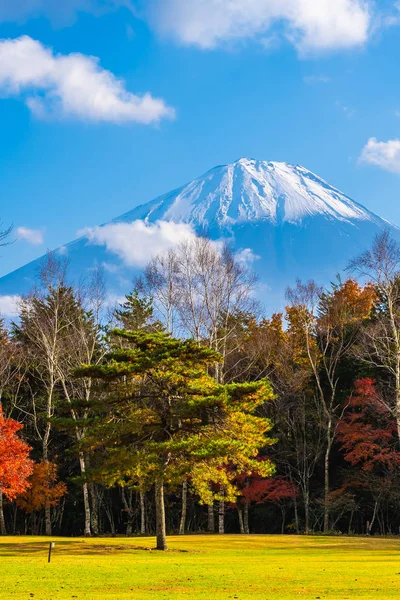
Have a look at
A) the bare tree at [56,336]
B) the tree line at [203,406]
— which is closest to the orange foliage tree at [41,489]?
the tree line at [203,406]

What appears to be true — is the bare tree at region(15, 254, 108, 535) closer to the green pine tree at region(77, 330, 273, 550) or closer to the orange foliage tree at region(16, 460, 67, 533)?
the orange foliage tree at region(16, 460, 67, 533)

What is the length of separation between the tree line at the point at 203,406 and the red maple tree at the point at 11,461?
10 centimetres

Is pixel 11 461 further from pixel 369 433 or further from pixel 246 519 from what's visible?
pixel 369 433

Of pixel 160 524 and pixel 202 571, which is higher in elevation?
pixel 160 524

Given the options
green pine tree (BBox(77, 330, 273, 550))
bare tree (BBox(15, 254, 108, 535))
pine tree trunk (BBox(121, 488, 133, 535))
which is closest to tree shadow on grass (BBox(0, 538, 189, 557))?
green pine tree (BBox(77, 330, 273, 550))

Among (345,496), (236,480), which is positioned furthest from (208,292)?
(345,496)

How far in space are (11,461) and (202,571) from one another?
1451 centimetres

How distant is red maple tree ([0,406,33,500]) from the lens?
1136 inches

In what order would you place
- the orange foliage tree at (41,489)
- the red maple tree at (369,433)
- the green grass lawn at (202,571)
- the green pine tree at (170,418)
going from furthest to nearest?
the orange foliage tree at (41,489) < the red maple tree at (369,433) < the green pine tree at (170,418) < the green grass lawn at (202,571)

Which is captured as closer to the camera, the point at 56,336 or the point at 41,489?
the point at 41,489

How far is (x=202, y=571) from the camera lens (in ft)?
56.4

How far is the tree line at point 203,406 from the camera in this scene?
24562mm

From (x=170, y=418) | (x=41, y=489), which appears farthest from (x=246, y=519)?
(x=170, y=418)

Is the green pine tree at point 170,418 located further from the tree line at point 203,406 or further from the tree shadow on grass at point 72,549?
the tree shadow on grass at point 72,549
